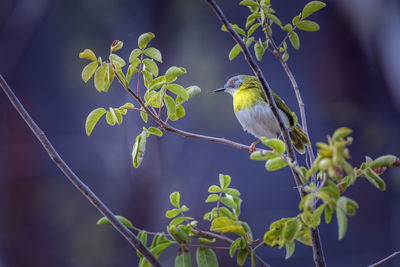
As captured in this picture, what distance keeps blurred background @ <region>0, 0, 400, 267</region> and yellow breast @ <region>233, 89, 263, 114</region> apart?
166cm

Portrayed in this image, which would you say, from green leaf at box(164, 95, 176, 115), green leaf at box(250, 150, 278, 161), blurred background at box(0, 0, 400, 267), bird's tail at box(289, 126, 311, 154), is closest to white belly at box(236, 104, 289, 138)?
bird's tail at box(289, 126, 311, 154)

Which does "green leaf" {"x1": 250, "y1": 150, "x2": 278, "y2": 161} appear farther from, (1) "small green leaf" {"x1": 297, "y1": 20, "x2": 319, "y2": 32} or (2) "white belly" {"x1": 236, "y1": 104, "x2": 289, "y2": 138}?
(2) "white belly" {"x1": 236, "y1": 104, "x2": 289, "y2": 138}

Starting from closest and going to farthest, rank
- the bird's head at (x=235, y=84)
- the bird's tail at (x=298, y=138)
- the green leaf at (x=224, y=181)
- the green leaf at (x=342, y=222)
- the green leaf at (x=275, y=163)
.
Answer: the green leaf at (x=342, y=222) < the green leaf at (x=275, y=163) < the green leaf at (x=224, y=181) < the bird's tail at (x=298, y=138) < the bird's head at (x=235, y=84)

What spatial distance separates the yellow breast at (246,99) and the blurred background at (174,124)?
166 centimetres

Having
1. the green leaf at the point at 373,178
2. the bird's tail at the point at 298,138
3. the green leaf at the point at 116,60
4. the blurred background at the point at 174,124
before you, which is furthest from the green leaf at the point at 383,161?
the blurred background at the point at 174,124

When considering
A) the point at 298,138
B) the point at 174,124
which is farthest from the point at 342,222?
the point at 174,124

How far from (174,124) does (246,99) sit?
195cm

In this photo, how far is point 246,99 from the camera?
1.62m

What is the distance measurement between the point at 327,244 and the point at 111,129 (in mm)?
1904

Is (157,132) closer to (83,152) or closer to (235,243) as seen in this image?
(235,243)

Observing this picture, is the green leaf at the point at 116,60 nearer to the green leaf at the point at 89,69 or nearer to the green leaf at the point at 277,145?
the green leaf at the point at 89,69

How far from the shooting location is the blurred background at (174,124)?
340 centimetres

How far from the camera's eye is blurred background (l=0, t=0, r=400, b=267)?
3398 mm

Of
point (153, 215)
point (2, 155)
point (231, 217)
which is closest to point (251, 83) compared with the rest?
point (231, 217)
